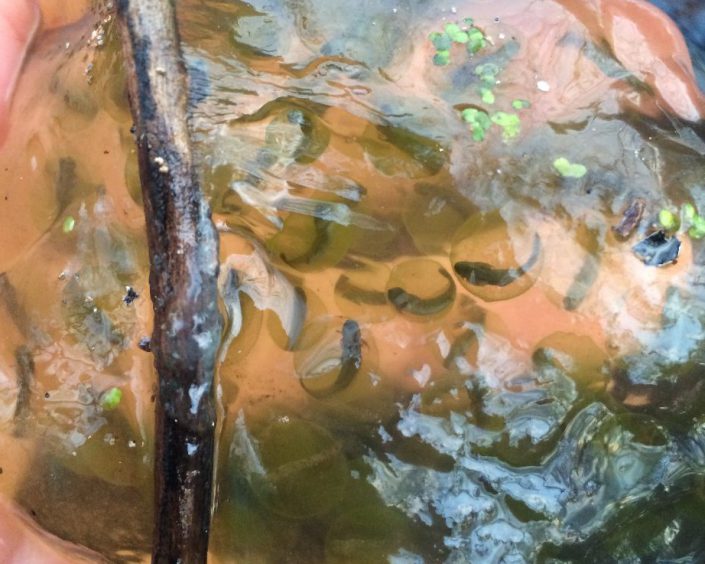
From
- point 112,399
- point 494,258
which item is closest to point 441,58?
point 494,258

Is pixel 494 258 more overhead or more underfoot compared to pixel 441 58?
more underfoot

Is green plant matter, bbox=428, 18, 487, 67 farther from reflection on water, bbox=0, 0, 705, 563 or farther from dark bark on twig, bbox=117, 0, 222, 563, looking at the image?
dark bark on twig, bbox=117, 0, 222, 563

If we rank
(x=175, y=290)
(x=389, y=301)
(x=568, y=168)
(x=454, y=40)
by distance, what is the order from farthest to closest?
(x=454, y=40) < (x=568, y=168) < (x=389, y=301) < (x=175, y=290)

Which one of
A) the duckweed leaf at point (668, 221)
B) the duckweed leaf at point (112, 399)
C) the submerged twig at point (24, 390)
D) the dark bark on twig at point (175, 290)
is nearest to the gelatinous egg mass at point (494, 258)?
the duckweed leaf at point (668, 221)

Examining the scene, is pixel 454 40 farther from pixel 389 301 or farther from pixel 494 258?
pixel 389 301

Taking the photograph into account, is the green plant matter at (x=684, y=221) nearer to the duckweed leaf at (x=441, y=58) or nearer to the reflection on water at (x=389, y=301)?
the reflection on water at (x=389, y=301)
